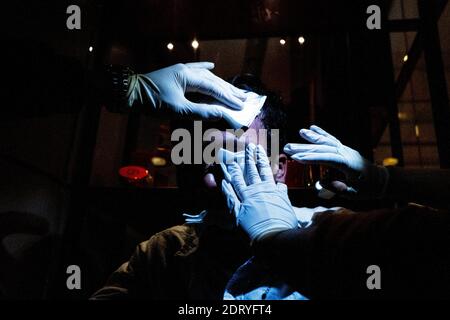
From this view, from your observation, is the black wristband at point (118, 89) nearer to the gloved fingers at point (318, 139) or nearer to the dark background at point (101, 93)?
the dark background at point (101, 93)

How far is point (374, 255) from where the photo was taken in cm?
116

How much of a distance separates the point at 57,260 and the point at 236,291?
6.08 feet

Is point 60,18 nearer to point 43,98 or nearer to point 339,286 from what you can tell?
point 43,98

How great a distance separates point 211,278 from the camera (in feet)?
7.26

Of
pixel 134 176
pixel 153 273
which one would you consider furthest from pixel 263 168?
pixel 134 176

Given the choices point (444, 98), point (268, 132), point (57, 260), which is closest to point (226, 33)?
point (268, 132)

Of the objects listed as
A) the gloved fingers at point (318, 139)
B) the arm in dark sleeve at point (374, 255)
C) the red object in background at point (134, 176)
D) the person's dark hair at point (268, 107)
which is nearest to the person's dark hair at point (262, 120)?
the person's dark hair at point (268, 107)

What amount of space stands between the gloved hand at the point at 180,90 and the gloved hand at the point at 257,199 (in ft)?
1.20

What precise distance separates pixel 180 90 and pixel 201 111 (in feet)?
0.63

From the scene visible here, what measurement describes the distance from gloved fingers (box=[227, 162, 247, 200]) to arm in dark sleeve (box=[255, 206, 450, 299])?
1.69ft

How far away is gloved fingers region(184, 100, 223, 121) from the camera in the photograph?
1908 mm

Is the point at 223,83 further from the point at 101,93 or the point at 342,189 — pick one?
the point at 342,189

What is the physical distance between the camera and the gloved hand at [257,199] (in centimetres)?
157

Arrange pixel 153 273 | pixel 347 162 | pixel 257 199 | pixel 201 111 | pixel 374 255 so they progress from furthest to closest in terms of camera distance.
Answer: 1. pixel 153 273
2. pixel 201 111
3. pixel 347 162
4. pixel 257 199
5. pixel 374 255
